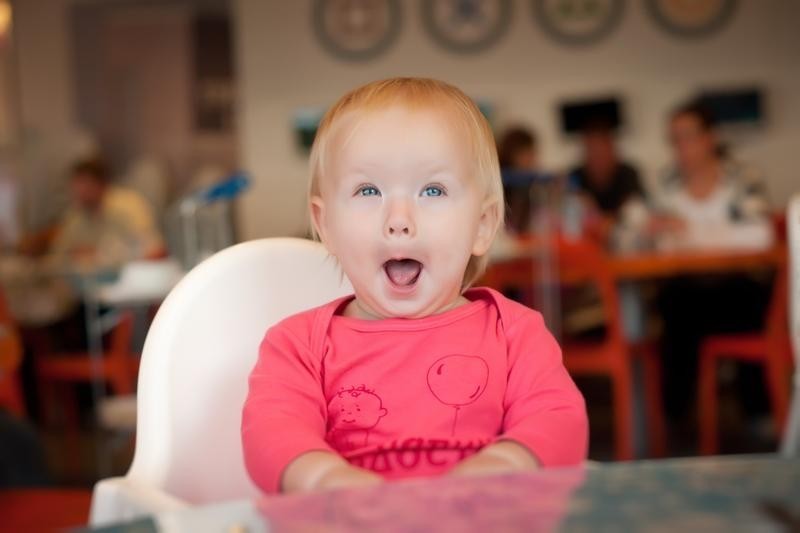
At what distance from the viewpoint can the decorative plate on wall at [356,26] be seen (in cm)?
702

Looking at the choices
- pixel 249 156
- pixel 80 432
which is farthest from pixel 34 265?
pixel 249 156

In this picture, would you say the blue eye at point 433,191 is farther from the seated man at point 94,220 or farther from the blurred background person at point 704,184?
the seated man at point 94,220

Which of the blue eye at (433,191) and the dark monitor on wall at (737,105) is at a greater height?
the blue eye at (433,191)

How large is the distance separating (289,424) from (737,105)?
239 inches

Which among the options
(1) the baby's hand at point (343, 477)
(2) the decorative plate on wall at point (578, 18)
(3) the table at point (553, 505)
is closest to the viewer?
(3) the table at point (553, 505)

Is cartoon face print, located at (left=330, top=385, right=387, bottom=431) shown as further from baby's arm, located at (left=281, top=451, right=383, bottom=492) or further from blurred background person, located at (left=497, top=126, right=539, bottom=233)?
blurred background person, located at (left=497, top=126, right=539, bottom=233)

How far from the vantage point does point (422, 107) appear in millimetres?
907

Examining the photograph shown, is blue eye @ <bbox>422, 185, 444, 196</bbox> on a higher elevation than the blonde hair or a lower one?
lower

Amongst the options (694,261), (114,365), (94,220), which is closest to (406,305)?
(694,261)

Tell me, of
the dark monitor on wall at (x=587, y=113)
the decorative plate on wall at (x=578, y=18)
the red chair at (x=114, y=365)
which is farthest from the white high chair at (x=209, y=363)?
the decorative plate on wall at (x=578, y=18)

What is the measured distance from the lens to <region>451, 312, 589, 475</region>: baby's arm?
2.70ft

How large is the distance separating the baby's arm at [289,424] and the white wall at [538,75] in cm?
592

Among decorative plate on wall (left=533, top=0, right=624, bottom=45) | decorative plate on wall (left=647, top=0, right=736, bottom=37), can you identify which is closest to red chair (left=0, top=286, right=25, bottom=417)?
decorative plate on wall (left=533, top=0, right=624, bottom=45)

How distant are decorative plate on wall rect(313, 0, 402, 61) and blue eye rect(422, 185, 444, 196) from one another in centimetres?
627
